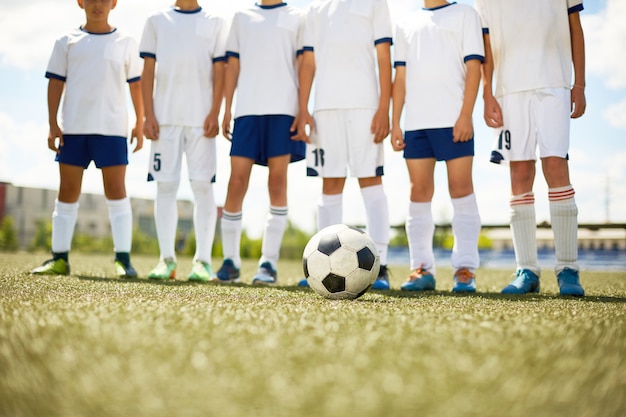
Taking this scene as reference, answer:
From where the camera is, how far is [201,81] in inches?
177

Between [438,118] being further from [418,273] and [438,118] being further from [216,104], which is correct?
[216,104]

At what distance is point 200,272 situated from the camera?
14.0 feet

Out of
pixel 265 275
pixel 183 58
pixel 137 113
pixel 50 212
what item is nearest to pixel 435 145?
pixel 265 275

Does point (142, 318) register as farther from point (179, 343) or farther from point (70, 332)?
point (179, 343)

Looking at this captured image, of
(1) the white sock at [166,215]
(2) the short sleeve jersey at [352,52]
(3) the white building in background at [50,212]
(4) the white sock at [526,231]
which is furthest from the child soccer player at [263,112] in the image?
(3) the white building in background at [50,212]

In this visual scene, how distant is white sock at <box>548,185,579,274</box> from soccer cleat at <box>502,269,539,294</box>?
7.3 inches

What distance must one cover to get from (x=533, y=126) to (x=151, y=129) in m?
2.90

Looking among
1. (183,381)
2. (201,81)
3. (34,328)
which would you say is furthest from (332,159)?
(183,381)

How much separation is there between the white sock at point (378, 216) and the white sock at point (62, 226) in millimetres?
2544

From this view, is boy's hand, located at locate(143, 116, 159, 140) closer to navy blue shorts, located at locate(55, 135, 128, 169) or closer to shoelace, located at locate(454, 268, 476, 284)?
navy blue shorts, located at locate(55, 135, 128, 169)

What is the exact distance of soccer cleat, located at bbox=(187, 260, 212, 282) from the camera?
4207 mm

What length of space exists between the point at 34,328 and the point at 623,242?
2785 cm

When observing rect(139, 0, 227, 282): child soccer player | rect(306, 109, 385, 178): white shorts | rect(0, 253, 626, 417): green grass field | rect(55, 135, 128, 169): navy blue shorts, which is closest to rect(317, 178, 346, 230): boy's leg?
rect(306, 109, 385, 178): white shorts

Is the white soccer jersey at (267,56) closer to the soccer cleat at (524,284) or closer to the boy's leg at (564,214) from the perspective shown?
the boy's leg at (564,214)
